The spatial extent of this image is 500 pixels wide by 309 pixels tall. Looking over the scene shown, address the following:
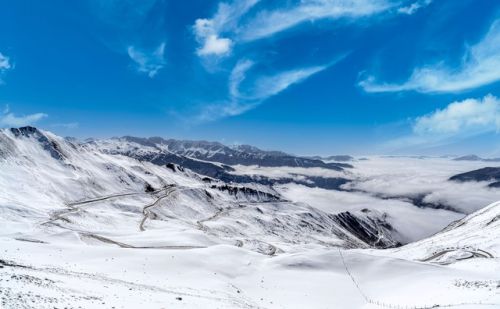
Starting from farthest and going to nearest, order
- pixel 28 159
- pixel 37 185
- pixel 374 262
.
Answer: pixel 28 159 → pixel 37 185 → pixel 374 262

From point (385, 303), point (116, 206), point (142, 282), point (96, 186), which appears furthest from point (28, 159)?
point (385, 303)

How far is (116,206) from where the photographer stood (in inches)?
6265

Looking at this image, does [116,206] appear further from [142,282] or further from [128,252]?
[142,282]

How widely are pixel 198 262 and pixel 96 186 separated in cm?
14232

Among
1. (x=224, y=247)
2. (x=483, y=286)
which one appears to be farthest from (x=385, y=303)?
(x=224, y=247)

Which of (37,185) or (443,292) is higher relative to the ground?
(37,185)

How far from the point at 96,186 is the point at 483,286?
169 m

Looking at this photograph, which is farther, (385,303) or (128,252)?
(128,252)

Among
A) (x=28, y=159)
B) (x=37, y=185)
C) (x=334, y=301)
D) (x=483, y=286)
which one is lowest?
(x=334, y=301)

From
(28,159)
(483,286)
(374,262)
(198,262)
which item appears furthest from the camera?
(28,159)

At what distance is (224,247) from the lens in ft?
216

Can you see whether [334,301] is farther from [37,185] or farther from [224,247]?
[37,185]

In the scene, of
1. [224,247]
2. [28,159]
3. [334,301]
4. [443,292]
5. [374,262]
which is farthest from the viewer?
[28,159]

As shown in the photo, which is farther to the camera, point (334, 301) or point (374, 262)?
point (374, 262)
